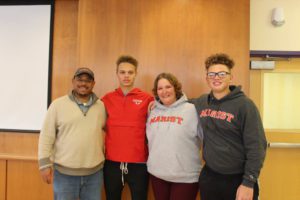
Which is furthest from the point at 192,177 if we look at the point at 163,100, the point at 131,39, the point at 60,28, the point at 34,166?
the point at 60,28

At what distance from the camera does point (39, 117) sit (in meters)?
2.71

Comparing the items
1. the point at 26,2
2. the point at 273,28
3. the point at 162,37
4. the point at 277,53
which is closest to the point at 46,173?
the point at 162,37

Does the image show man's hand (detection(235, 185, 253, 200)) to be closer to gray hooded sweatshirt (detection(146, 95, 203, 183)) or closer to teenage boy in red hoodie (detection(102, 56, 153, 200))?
gray hooded sweatshirt (detection(146, 95, 203, 183))

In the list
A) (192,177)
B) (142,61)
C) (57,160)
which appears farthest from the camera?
(142,61)

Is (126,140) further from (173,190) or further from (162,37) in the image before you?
(162,37)

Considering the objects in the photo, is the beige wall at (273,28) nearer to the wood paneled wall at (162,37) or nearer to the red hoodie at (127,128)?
the wood paneled wall at (162,37)

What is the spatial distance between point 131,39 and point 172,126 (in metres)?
1.06

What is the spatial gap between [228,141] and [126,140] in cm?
76

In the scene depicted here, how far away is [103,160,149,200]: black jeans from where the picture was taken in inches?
76.2

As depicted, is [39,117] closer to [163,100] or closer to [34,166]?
[34,166]

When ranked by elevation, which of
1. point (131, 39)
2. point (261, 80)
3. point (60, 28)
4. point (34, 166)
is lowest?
point (34, 166)

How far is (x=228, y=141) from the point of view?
154 cm

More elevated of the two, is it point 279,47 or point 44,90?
point 279,47

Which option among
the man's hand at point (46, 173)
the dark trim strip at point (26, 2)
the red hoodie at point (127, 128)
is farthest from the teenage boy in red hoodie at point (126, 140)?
the dark trim strip at point (26, 2)
